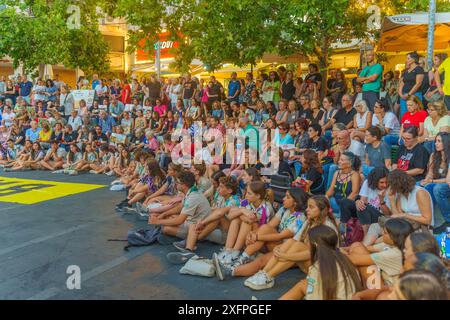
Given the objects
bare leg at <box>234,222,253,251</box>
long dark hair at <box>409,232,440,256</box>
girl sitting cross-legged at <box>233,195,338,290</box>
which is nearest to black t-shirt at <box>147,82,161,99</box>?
bare leg at <box>234,222,253,251</box>

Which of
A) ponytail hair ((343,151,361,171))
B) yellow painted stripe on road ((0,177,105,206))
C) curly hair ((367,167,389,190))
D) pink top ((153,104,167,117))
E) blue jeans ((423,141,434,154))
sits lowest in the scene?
yellow painted stripe on road ((0,177,105,206))

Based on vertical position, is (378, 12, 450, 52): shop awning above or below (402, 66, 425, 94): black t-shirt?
above

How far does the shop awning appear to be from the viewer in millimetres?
8984

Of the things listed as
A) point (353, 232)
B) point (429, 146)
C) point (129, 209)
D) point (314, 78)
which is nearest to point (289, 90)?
point (314, 78)

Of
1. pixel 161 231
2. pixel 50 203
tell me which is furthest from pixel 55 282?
pixel 50 203

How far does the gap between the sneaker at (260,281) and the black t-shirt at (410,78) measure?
18.5 feet

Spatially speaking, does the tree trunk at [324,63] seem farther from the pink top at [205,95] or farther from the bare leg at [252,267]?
the bare leg at [252,267]

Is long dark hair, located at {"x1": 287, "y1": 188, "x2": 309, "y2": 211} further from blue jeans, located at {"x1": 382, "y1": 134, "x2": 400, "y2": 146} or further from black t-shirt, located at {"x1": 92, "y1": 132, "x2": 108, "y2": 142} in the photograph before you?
black t-shirt, located at {"x1": 92, "y1": 132, "x2": 108, "y2": 142}

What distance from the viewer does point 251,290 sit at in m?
5.00

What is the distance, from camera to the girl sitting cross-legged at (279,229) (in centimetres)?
546

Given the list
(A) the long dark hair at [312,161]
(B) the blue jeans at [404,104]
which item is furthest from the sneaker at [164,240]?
(B) the blue jeans at [404,104]

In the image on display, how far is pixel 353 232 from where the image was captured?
588 centimetres

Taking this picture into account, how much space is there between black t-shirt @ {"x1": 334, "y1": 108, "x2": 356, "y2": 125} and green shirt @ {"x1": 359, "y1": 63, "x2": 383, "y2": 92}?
0.82m

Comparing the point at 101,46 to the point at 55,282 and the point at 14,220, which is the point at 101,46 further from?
the point at 55,282
